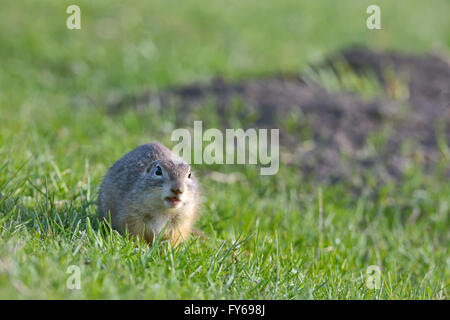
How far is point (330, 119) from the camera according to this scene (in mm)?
7695

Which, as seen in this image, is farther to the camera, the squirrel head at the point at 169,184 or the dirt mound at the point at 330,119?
the dirt mound at the point at 330,119

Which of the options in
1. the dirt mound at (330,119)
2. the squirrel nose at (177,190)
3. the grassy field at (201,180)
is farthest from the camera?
the dirt mound at (330,119)

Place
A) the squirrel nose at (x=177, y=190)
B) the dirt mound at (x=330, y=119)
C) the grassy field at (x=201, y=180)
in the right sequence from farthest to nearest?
the dirt mound at (x=330, y=119), the squirrel nose at (x=177, y=190), the grassy field at (x=201, y=180)

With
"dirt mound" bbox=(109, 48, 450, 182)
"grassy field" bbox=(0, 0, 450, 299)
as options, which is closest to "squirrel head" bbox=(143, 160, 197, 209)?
"grassy field" bbox=(0, 0, 450, 299)

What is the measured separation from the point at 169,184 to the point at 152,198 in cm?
18

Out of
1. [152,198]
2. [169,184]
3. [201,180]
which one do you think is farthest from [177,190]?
[201,180]

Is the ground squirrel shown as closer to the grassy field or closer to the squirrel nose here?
the squirrel nose

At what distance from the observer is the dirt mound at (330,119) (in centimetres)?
705

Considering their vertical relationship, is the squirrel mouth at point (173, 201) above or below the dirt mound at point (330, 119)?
below

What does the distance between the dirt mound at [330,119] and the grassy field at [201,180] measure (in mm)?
406

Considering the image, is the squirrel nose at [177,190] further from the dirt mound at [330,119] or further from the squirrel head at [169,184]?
the dirt mound at [330,119]

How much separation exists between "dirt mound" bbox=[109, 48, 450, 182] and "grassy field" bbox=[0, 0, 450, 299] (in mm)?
406

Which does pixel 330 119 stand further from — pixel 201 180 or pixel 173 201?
pixel 173 201

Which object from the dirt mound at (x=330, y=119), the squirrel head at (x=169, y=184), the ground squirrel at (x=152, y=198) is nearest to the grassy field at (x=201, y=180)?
the ground squirrel at (x=152, y=198)
